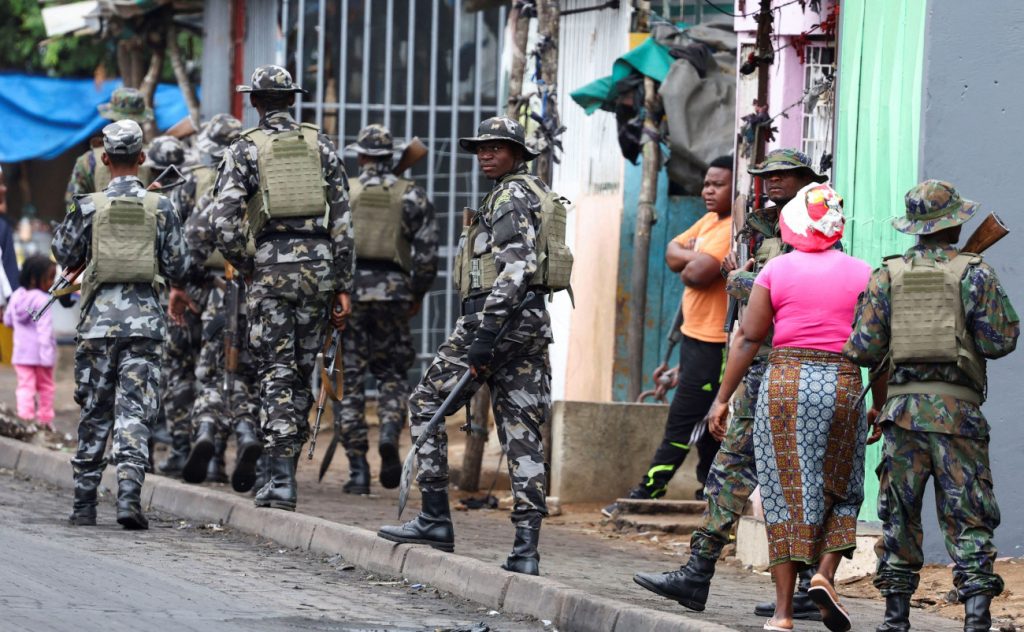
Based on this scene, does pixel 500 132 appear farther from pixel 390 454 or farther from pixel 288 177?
pixel 390 454

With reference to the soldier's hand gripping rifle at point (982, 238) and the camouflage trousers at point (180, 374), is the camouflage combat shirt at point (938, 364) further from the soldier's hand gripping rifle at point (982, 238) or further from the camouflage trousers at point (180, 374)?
the camouflage trousers at point (180, 374)

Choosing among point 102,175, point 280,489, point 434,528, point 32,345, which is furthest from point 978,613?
point 32,345

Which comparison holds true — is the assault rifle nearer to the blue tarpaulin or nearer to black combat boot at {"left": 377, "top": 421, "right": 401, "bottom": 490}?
black combat boot at {"left": 377, "top": 421, "right": 401, "bottom": 490}

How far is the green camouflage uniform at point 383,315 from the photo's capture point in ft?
36.4

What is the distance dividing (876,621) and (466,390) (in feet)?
6.38

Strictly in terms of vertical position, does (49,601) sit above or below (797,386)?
below

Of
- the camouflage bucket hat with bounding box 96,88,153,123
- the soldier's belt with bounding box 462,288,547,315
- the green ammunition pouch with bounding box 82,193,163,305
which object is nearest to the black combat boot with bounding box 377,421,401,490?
the green ammunition pouch with bounding box 82,193,163,305

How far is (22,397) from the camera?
14.1 meters

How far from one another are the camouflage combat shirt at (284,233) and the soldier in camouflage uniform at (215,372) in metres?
0.79

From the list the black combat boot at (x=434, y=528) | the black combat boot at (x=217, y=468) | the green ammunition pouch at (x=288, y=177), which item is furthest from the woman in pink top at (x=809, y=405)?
the black combat boot at (x=217, y=468)

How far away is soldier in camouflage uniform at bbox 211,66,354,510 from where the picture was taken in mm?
9422

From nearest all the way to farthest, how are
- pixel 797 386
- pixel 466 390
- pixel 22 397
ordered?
pixel 797 386, pixel 466 390, pixel 22 397

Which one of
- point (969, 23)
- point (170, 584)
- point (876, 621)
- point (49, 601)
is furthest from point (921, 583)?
point (49, 601)

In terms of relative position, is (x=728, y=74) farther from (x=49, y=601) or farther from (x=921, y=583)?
(x=49, y=601)
